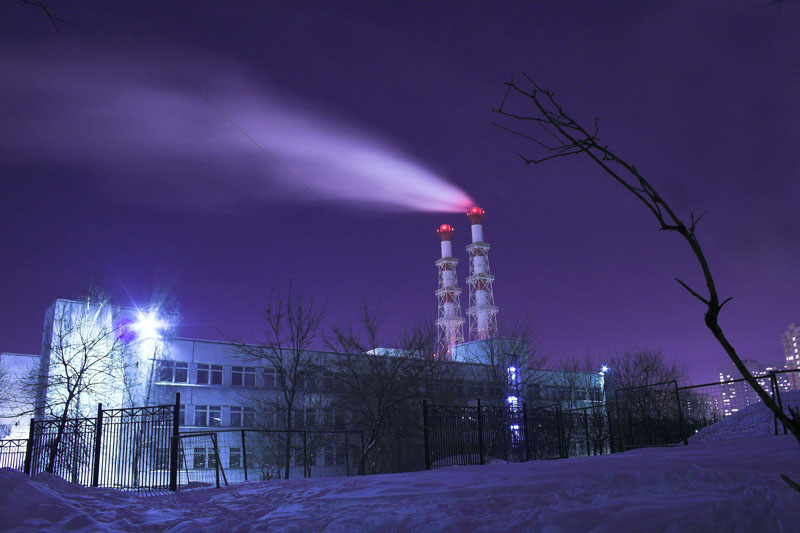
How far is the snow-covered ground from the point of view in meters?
4.07

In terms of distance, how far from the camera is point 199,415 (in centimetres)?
3884

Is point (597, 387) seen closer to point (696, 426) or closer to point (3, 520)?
point (696, 426)

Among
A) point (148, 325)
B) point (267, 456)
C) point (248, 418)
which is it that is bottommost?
point (267, 456)

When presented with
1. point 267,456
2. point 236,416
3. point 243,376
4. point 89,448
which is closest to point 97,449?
point 89,448

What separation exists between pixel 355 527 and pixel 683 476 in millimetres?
3486

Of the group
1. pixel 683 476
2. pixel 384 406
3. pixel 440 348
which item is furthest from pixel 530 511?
pixel 440 348

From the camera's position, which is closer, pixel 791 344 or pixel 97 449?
pixel 97 449

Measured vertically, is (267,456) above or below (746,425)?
below

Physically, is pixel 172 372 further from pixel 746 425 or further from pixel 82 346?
pixel 746 425

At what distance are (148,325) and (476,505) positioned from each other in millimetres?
36480

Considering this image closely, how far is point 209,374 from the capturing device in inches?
1587

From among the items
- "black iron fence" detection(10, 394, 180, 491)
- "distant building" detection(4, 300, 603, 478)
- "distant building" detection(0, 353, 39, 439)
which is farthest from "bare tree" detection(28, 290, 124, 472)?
"black iron fence" detection(10, 394, 180, 491)

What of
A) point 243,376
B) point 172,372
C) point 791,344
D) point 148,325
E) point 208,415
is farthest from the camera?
point 791,344

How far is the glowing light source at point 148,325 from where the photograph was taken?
125 ft
